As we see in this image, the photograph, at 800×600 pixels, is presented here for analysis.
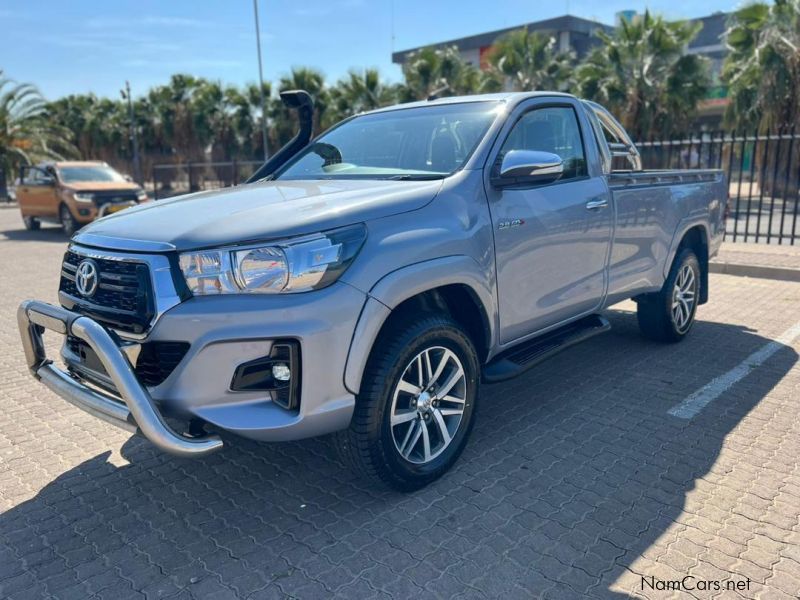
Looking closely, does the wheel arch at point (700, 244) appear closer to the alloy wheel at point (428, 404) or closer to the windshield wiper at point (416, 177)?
the windshield wiper at point (416, 177)

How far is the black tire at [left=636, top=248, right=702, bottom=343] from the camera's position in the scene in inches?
214

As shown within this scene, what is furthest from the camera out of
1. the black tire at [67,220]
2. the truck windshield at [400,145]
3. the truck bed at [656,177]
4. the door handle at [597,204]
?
the black tire at [67,220]

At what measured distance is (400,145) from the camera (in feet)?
13.1

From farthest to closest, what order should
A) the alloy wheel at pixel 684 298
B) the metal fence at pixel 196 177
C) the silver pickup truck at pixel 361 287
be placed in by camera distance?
1. the metal fence at pixel 196 177
2. the alloy wheel at pixel 684 298
3. the silver pickup truck at pixel 361 287

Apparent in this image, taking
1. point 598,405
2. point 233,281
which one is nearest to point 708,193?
point 598,405

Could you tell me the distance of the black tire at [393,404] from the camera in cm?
287

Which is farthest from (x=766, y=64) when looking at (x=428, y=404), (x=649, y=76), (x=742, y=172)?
(x=428, y=404)

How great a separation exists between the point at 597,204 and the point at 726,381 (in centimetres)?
173

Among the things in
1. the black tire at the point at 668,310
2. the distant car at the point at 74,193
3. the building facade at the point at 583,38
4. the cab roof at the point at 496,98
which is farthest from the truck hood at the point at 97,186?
the building facade at the point at 583,38

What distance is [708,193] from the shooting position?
19.3 feet

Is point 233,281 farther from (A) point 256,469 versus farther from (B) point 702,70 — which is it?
(B) point 702,70

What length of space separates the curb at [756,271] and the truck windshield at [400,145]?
6.67 m

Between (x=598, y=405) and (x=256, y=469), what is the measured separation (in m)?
2.31

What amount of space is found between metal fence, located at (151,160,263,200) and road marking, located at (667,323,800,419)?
867 inches
